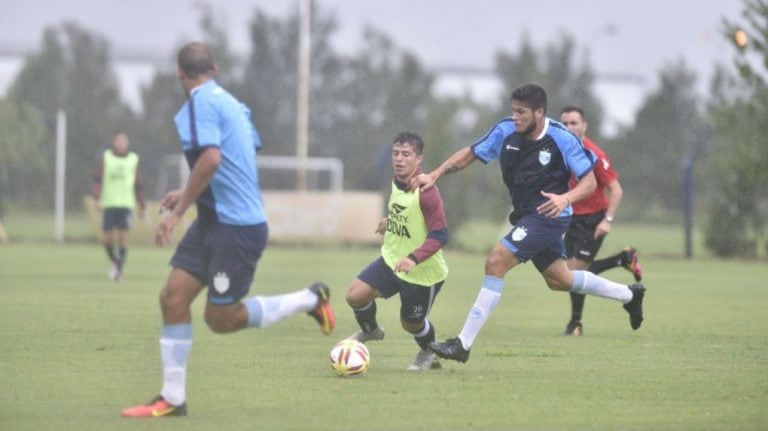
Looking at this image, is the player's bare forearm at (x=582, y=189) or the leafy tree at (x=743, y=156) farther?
the leafy tree at (x=743, y=156)

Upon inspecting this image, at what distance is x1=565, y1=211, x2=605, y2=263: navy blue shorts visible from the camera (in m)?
13.7

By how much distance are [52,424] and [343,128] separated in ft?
150

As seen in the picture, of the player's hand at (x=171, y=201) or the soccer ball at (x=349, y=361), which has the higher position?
the player's hand at (x=171, y=201)

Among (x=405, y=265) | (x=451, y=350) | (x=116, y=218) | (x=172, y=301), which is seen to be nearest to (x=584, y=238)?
(x=451, y=350)

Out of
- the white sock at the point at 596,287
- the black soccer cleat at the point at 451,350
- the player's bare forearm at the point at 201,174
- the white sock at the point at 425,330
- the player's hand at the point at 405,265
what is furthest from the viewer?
the white sock at the point at 596,287

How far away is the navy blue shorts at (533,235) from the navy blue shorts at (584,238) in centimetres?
300

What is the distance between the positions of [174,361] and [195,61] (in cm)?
170

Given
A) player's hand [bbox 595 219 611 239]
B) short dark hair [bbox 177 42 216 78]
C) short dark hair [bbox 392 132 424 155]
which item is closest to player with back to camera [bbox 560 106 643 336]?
player's hand [bbox 595 219 611 239]

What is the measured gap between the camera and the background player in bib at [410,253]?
10.1 metres

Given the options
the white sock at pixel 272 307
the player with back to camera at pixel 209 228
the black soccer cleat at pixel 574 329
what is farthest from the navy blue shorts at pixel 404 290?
the black soccer cleat at pixel 574 329

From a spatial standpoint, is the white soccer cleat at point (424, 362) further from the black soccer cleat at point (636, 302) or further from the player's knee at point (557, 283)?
the black soccer cleat at point (636, 302)

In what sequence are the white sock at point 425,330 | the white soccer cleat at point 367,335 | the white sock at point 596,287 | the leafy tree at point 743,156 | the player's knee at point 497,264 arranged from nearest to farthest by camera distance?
the white sock at point 425,330 < the player's knee at point 497,264 < the white soccer cleat at point 367,335 < the white sock at point 596,287 < the leafy tree at point 743,156

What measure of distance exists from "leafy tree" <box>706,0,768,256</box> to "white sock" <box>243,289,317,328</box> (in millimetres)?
22632

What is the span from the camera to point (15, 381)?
927cm
